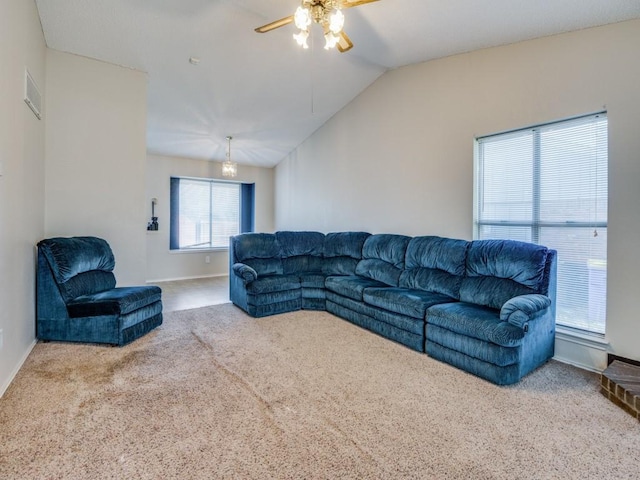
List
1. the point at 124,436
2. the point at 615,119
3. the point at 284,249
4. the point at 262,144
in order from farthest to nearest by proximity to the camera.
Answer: the point at 262,144, the point at 284,249, the point at 615,119, the point at 124,436

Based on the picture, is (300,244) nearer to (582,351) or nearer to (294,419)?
(294,419)

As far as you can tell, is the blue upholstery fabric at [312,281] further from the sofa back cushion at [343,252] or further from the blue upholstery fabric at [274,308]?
the sofa back cushion at [343,252]

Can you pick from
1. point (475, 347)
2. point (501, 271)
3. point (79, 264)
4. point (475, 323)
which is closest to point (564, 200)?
point (501, 271)

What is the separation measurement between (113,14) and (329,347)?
3.76 meters

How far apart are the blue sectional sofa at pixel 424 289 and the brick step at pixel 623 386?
439mm

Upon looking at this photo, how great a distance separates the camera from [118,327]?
2.98 meters

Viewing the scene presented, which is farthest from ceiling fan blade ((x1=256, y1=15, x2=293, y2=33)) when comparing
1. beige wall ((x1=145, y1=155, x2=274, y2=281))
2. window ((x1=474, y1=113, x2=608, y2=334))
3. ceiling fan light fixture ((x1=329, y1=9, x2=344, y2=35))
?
beige wall ((x1=145, y1=155, x2=274, y2=281))

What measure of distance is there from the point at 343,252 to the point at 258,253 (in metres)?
1.23

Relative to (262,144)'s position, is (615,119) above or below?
below

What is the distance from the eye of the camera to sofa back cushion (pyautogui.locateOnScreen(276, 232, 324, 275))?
4.82m

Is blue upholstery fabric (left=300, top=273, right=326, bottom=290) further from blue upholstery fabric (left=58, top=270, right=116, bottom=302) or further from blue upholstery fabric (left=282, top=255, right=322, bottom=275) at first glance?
blue upholstery fabric (left=58, top=270, right=116, bottom=302)

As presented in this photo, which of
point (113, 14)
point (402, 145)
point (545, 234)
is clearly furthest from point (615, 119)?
point (113, 14)

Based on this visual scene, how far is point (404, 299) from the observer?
3152 millimetres

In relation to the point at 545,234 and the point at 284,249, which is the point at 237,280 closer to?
the point at 284,249
